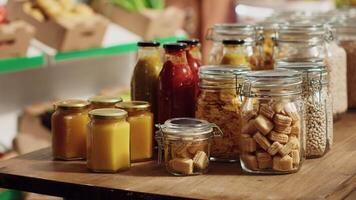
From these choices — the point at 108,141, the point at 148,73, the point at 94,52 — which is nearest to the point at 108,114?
the point at 108,141

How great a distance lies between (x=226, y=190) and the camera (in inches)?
63.2

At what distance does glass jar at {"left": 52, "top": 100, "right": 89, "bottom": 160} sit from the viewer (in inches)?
74.0

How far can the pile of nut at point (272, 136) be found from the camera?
1701 millimetres

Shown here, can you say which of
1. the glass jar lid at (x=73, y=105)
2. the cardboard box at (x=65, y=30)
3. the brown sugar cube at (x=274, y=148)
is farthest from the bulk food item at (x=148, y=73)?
the cardboard box at (x=65, y=30)

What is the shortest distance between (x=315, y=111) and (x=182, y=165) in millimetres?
384

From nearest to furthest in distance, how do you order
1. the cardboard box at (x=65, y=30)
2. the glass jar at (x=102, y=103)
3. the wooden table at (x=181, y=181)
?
the wooden table at (x=181, y=181), the glass jar at (x=102, y=103), the cardboard box at (x=65, y=30)

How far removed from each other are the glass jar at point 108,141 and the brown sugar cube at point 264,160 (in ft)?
1.00

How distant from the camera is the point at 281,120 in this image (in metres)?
1.70

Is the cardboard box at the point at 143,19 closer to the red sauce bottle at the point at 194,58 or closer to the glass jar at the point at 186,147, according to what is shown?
the red sauce bottle at the point at 194,58

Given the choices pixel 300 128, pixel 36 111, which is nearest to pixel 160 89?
pixel 300 128

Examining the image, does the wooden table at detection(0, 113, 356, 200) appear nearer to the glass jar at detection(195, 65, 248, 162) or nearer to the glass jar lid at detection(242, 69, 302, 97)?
the glass jar at detection(195, 65, 248, 162)

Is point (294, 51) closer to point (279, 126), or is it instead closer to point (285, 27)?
point (285, 27)

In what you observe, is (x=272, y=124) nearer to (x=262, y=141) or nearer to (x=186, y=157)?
(x=262, y=141)

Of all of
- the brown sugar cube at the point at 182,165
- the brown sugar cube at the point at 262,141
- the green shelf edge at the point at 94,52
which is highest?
the green shelf edge at the point at 94,52
